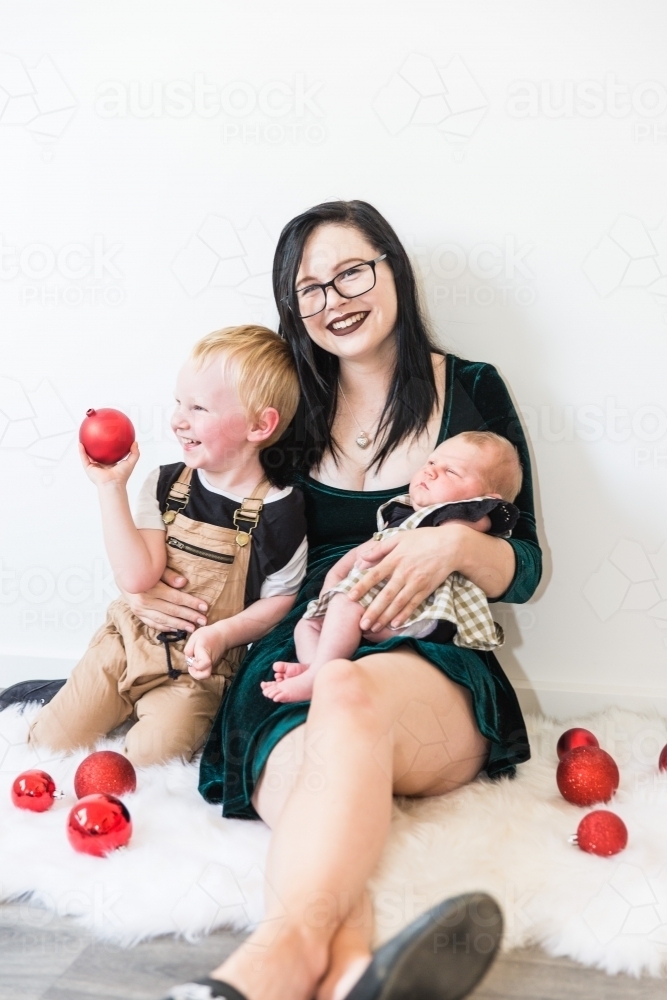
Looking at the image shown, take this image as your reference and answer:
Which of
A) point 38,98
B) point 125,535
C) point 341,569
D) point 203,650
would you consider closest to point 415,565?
point 341,569

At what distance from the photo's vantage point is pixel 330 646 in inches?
55.9

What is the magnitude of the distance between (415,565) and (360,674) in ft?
0.82

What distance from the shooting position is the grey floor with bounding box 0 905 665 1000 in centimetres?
105

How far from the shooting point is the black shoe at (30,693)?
1891 millimetres

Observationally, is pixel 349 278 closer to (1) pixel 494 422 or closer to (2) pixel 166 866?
(1) pixel 494 422

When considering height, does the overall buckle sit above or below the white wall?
below

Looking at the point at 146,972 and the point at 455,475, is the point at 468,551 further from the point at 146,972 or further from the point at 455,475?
the point at 146,972

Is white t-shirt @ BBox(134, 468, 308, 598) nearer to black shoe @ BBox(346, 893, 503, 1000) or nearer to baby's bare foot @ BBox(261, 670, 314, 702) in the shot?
baby's bare foot @ BBox(261, 670, 314, 702)

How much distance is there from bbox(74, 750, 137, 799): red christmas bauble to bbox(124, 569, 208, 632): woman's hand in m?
0.26

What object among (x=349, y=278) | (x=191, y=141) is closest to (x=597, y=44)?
(x=349, y=278)

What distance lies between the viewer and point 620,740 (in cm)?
177

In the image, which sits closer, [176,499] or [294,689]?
[294,689]

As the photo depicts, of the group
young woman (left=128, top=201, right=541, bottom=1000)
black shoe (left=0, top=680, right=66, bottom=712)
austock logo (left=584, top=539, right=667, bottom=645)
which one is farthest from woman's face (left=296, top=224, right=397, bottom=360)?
black shoe (left=0, top=680, right=66, bottom=712)

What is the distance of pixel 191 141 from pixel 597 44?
32.3 inches
